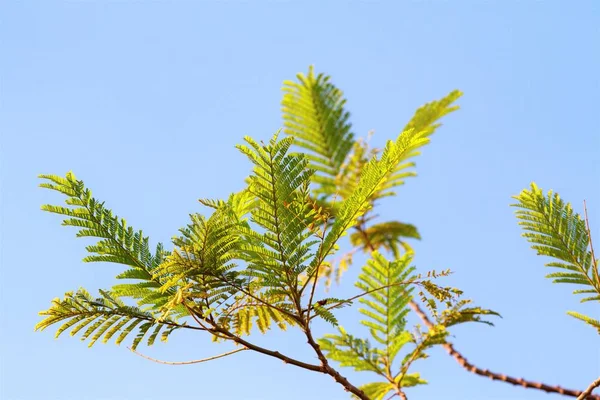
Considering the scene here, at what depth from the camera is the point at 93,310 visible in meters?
2.10

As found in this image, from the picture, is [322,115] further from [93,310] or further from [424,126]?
[93,310]

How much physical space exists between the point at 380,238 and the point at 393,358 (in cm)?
211

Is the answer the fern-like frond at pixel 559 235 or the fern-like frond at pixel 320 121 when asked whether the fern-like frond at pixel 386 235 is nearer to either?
the fern-like frond at pixel 320 121

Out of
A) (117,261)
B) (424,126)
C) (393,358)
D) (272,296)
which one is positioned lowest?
(393,358)

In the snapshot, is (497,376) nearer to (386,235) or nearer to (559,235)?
(559,235)

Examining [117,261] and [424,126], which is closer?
[117,261]

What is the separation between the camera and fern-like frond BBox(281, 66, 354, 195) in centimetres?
462

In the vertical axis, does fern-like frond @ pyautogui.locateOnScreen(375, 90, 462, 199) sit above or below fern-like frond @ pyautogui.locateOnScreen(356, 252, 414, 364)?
above

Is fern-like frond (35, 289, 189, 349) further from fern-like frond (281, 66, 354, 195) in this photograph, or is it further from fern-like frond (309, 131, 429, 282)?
fern-like frond (281, 66, 354, 195)

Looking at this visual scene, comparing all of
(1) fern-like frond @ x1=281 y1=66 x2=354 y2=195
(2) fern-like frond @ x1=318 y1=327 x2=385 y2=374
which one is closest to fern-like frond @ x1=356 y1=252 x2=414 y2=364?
(2) fern-like frond @ x1=318 y1=327 x2=385 y2=374

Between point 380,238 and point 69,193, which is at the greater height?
point 380,238

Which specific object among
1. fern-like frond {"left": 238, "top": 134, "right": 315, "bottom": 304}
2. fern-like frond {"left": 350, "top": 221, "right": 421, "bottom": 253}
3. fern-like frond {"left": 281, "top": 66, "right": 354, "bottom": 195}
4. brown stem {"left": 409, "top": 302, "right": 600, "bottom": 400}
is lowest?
brown stem {"left": 409, "top": 302, "right": 600, "bottom": 400}

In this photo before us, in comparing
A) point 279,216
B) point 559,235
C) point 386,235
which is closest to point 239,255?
point 279,216

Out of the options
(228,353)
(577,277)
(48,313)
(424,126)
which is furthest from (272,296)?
(424,126)
